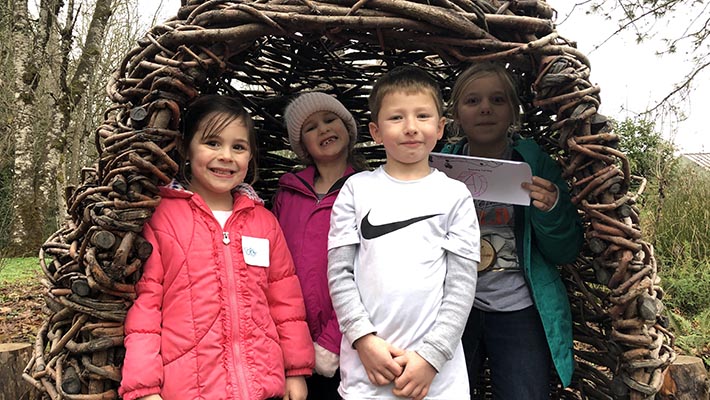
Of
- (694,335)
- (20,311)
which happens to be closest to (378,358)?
(694,335)

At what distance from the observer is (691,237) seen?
4.51 meters

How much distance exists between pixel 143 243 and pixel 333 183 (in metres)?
0.79

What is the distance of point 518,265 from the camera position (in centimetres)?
164

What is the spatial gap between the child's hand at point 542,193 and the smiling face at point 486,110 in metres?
0.28

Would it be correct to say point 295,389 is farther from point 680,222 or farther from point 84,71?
point 84,71

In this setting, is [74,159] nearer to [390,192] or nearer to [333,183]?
[333,183]

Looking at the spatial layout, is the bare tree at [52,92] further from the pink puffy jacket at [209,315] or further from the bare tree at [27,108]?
the pink puffy jacket at [209,315]

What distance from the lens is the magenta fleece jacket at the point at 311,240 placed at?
1.65 m

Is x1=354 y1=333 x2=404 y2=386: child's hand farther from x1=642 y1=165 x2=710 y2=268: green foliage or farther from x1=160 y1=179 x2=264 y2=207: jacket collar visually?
x1=642 y1=165 x2=710 y2=268: green foliage

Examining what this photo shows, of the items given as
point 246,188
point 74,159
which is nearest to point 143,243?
point 246,188

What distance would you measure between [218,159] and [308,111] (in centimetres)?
52

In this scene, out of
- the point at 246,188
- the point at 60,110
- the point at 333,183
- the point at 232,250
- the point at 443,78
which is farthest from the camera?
the point at 60,110

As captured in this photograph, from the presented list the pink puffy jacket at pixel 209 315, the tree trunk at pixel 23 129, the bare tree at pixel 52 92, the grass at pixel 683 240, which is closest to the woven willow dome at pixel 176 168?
the pink puffy jacket at pixel 209 315

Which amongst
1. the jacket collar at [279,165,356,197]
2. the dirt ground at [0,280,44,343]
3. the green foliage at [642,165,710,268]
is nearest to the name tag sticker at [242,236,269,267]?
the jacket collar at [279,165,356,197]
